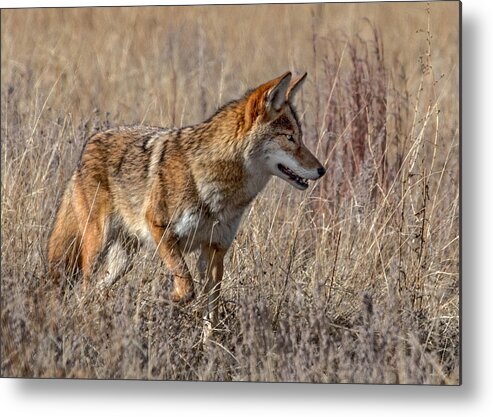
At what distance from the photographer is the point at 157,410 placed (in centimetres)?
608

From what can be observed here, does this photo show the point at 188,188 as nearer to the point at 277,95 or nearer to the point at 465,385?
the point at 277,95

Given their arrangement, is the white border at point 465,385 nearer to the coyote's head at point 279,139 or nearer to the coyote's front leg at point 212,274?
the coyote's front leg at point 212,274

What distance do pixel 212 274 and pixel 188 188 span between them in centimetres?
44

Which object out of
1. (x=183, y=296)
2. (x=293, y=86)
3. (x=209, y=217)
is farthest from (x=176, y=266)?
(x=293, y=86)

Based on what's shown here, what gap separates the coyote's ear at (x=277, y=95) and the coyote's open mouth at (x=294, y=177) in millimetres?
276

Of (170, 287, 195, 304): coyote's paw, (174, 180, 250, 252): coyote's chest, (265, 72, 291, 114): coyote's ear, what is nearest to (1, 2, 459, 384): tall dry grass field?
(170, 287, 195, 304): coyote's paw

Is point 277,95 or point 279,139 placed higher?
point 277,95

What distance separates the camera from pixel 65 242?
22.0 feet

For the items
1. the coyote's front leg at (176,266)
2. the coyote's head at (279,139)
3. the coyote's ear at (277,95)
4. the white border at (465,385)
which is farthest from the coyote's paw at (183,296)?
the coyote's ear at (277,95)

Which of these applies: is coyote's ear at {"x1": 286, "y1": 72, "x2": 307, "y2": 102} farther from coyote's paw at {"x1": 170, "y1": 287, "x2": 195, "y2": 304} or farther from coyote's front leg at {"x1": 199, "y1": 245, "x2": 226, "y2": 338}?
coyote's paw at {"x1": 170, "y1": 287, "x2": 195, "y2": 304}

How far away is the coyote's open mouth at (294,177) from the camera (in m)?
6.28

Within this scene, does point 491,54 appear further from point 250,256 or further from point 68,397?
point 68,397

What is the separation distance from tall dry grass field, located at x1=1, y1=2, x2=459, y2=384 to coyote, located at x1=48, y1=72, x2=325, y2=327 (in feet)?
0.45

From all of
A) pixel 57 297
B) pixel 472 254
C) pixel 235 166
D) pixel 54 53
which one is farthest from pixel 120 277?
pixel 472 254
